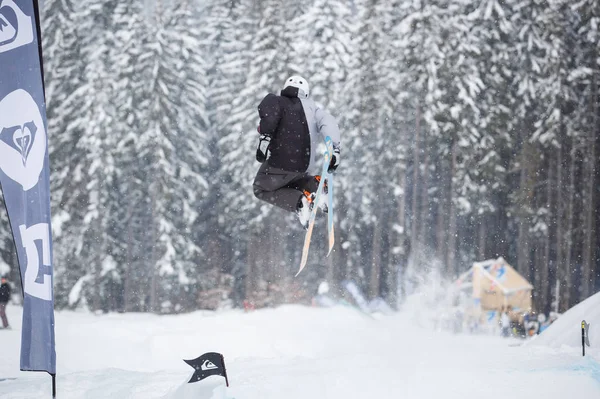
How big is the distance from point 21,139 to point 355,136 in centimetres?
1728

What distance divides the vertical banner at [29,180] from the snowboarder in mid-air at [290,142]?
7.31 ft

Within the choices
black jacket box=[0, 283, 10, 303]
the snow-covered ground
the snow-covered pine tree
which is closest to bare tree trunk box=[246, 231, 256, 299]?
the snow-covered pine tree

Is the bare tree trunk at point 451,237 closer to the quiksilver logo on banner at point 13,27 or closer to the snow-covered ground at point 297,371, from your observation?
the snow-covered ground at point 297,371

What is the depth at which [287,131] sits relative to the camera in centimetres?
669

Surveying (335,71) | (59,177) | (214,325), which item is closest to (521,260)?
(335,71)

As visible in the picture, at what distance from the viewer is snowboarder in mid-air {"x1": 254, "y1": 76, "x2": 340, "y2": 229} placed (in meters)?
6.62

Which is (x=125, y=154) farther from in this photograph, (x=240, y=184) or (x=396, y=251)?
(x=396, y=251)

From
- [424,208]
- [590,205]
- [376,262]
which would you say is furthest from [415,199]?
[590,205]

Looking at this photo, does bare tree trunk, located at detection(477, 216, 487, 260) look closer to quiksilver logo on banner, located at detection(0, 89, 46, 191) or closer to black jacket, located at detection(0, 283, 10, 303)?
black jacket, located at detection(0, 283, 10, 303)

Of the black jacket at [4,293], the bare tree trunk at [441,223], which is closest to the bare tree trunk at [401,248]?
the bare tree trunk at [441,223]

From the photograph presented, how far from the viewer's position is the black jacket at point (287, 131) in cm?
656

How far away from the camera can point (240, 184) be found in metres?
23.8

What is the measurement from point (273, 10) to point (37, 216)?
1702 centimetres

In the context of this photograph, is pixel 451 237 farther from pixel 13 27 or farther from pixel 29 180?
pixel 13 27
